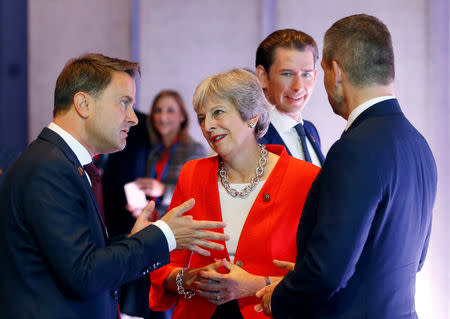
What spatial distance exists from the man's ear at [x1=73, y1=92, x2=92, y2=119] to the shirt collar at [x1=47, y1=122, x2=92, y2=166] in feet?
0.29

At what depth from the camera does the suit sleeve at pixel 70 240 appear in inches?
66.6

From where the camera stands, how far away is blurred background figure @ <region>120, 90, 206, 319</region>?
420 cm

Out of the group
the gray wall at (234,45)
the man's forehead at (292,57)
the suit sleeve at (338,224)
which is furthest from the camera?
the gray wall at (234,45)

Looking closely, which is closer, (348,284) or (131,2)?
(348,284)

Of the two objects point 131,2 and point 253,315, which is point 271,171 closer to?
point 253,315

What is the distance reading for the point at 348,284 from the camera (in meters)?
1.75

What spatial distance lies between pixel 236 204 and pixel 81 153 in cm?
71

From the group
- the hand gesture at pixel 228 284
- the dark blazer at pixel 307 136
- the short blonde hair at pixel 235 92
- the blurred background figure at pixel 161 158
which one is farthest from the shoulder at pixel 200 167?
the blurred background figure at pixel 161 158

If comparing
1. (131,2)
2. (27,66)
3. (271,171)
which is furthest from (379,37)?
(27,66)

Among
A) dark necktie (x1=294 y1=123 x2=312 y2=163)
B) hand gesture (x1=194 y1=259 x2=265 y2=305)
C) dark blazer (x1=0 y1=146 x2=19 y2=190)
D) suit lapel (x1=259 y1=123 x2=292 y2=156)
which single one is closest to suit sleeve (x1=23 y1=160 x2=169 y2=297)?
hand gesture (x1=194 y1=259 x2=265 y2=305)

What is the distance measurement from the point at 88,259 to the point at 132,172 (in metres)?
2.94

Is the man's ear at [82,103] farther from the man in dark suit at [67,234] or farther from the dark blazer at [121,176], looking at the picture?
the dark blazer at [121,176]

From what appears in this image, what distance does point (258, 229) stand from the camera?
2256 millimetres

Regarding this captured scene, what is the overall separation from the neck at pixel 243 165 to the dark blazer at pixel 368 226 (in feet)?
2.10
